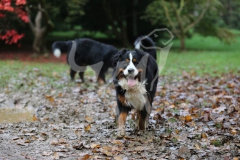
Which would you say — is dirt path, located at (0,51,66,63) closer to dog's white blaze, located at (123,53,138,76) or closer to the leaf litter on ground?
the leaf litter on ground

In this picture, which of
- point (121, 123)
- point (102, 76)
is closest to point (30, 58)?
point (102, 76)

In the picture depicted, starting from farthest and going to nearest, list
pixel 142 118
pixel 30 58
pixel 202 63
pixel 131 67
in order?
1. pixel 30 58
2. pixel 202 63
3. pixel 142 118
4. pixel 131 67

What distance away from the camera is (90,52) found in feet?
33.2

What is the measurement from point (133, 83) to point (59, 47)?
207 inches

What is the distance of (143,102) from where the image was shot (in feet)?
17.8

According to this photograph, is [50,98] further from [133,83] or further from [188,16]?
[188,16]

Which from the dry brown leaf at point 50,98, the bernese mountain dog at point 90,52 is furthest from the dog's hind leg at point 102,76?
the dry brown leaf at point 50,98

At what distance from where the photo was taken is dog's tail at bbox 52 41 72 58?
1001 centimetres

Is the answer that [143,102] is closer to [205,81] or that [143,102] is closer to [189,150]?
[189,150]

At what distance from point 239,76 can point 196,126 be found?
6.32 m

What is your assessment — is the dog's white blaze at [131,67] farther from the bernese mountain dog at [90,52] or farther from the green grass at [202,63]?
the green grass at [202,63]

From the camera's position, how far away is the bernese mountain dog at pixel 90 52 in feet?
32.8

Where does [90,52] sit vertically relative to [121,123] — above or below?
above

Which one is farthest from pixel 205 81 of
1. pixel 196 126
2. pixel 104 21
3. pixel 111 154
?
pixel 104 21
